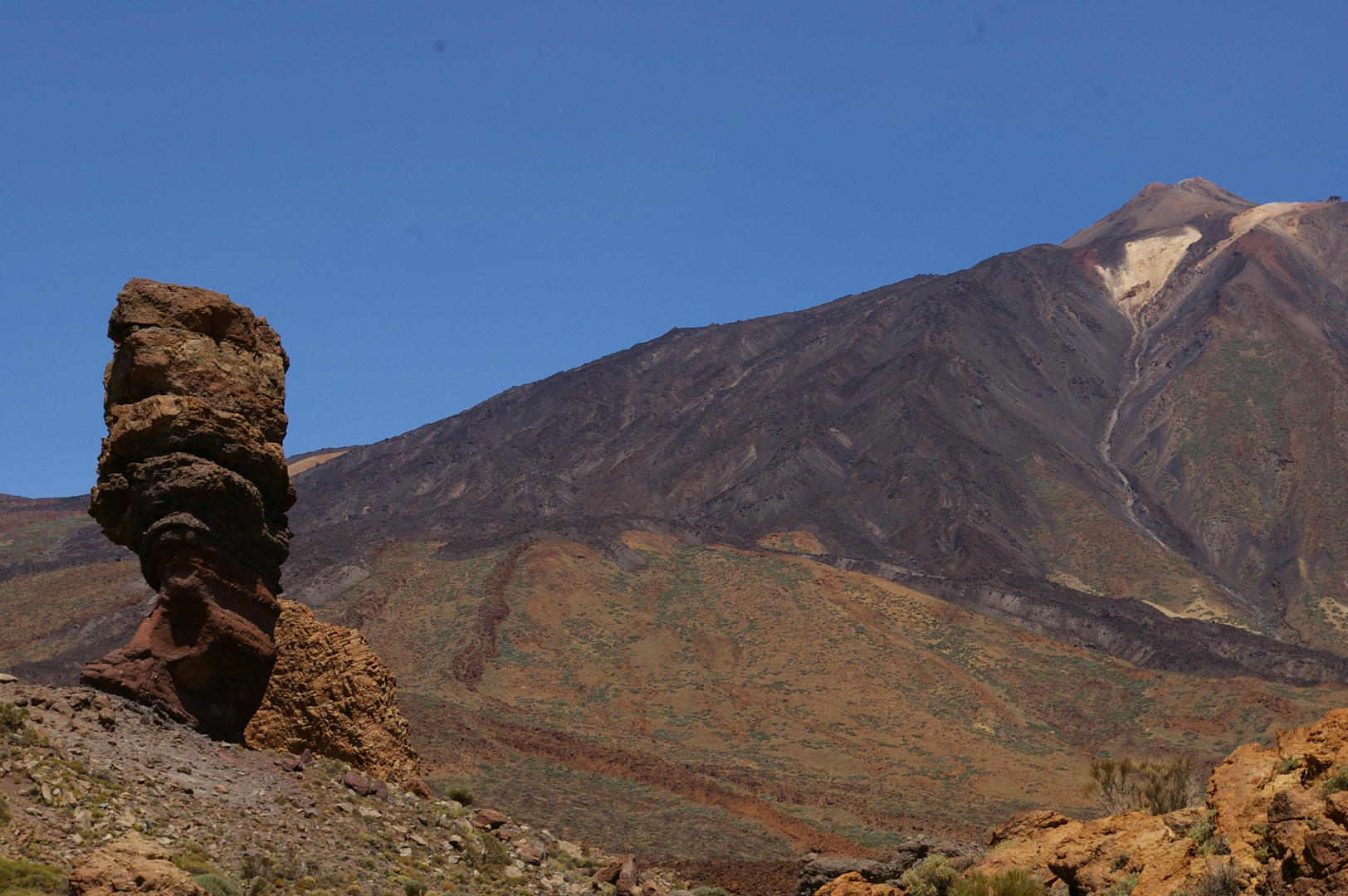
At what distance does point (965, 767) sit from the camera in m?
45.4

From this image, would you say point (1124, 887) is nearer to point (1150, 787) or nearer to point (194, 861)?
point (1150, 787)

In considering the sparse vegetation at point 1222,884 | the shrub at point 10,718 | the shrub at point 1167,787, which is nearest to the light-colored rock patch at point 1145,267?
the shrub at point 1167,787

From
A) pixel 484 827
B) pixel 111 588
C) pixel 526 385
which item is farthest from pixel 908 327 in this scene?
pixel 484 827

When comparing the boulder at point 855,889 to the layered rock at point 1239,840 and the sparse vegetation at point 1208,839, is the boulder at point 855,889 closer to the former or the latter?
the layered rock at point 1239,840

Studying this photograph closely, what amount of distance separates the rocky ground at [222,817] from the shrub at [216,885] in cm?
32

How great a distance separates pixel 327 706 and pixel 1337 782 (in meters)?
11.3

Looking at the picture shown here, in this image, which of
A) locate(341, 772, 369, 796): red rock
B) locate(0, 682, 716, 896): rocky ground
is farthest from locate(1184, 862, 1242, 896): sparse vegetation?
locate(341, 772, 369, 796): red rock

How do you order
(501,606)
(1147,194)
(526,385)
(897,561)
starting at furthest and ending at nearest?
1. (1147,194)
2. (526,385)
3. (897,561)
4. (501,606)

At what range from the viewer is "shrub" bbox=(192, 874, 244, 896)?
9742mm

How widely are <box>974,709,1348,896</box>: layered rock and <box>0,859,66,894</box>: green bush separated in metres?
8.48

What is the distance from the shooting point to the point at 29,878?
9.18 metres

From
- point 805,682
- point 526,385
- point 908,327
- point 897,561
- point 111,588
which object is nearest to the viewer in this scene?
point 805,682

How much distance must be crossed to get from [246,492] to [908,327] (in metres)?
117

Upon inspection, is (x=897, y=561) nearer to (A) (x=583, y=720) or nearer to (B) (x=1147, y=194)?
(A) (x=583, y=720)
